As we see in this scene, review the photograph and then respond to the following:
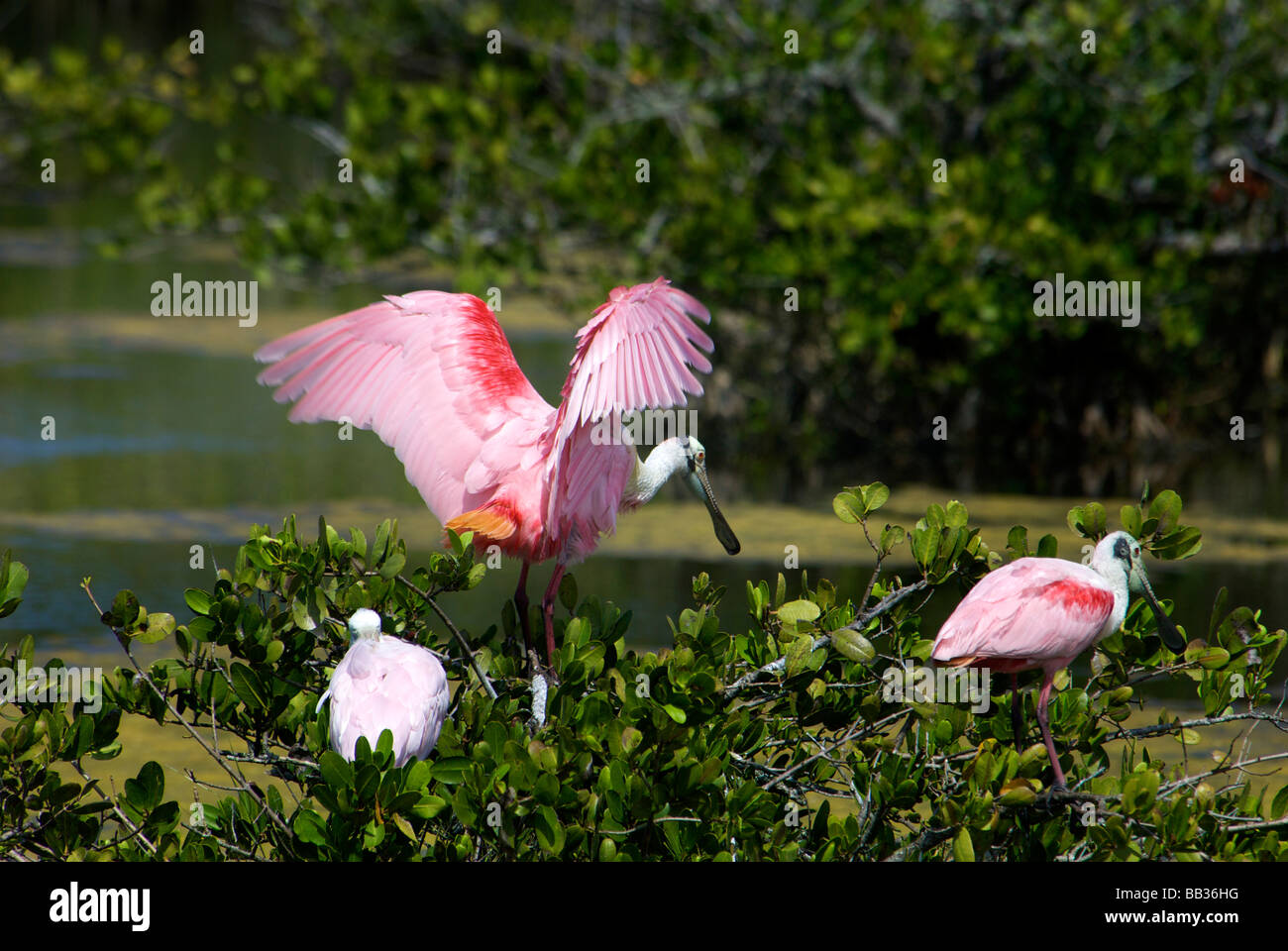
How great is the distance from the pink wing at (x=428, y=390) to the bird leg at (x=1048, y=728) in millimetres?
1540

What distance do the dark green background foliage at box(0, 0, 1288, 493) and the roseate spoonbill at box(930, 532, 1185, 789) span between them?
5.88 m

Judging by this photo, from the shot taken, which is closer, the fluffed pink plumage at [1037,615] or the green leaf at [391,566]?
the green leaf at [391,566]

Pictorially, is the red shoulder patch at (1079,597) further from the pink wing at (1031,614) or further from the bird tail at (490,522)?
the bird tail at (490,522)

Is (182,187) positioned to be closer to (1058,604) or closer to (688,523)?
(688,523)

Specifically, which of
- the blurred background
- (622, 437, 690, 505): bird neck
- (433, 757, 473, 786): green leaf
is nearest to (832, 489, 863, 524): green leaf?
(622, 437, 690, 505): bird neck

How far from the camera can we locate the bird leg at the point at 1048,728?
147 inches

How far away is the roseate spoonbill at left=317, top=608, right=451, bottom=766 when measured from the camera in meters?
3.58

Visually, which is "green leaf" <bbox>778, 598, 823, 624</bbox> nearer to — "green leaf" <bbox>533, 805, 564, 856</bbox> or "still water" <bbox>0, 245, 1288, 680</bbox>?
"green leaf" <bbox>533, 805, 564, 856</bbox>

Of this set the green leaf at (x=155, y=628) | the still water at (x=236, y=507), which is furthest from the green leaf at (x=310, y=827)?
the still water at (x=236, y=507)

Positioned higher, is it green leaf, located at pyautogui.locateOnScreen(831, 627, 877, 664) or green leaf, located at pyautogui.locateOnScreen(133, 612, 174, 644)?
green leaf, located at pyautogui.locateOnScreen(133, 612, 174, 644)

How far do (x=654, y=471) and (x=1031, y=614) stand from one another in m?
1.25

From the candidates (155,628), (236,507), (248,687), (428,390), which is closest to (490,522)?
(428,390)

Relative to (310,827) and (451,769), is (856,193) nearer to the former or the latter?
(451,769)

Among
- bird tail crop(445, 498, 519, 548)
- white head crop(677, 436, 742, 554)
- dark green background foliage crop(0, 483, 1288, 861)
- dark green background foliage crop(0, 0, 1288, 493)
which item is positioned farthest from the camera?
dark green background foliage crop(0, 0, 1288, 493)
